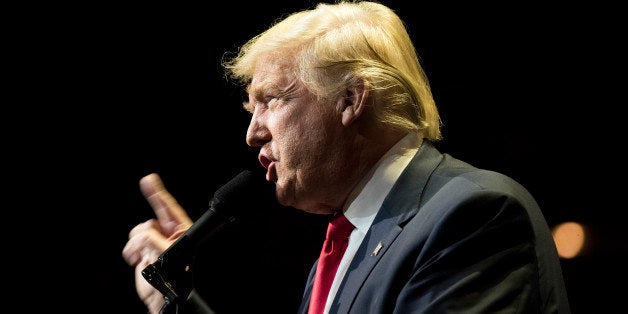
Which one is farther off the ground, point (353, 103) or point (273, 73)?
point (273, 73)

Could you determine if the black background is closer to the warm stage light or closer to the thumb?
the warm stage light

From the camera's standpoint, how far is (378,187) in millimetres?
1865

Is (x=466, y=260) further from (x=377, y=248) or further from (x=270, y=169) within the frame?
(x=270, y=169)

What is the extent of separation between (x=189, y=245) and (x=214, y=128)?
79.7 inches

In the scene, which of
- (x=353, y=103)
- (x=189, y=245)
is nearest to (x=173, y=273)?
(x=189, y=245)

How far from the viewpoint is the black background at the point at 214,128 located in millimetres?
2984

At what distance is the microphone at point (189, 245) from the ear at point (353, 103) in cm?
40

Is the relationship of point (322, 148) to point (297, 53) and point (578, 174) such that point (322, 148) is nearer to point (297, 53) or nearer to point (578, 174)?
point (297, 53)

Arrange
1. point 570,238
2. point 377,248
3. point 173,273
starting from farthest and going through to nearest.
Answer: point 570,238 < point 377,248 < point 173,273

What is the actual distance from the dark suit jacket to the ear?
0.38 meters

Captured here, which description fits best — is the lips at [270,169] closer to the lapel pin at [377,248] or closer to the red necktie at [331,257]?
the red necktie at [331,257]

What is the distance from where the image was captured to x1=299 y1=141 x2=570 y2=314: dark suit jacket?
1.39m

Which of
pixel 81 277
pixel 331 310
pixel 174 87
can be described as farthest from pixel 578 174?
pixel 81 277


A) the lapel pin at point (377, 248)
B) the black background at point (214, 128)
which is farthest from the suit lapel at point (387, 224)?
the black background at point (214, 128)
